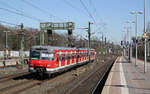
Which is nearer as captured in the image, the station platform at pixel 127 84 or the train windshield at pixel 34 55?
the station platform at pixel 127 84

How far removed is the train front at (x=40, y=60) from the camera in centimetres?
1748

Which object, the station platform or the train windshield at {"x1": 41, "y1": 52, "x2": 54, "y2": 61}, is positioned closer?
the station platform

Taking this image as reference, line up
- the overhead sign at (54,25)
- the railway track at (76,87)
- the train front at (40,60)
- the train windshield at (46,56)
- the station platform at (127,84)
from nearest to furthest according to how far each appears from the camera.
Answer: the station platform at (127,84) < the railway track at (76,87) < the train front at (40,60) < the train windshield at (46,56) < the overhead sign at (54,25)

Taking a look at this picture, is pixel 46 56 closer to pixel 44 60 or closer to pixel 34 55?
pixel 44 60

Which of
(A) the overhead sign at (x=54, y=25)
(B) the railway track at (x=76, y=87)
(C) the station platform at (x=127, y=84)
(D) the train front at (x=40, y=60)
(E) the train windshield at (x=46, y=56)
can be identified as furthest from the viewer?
(A) the overhead sign at (x=54, y=25)

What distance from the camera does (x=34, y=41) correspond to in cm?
6194

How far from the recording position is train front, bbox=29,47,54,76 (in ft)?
57.4

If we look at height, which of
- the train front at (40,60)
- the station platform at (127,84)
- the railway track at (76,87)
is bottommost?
the railway track at (76,87)

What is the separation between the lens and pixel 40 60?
1769 cm

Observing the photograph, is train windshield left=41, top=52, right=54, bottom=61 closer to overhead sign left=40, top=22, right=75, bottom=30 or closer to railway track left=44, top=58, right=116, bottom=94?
railway track left=44, top=58, right=116, bottom=94

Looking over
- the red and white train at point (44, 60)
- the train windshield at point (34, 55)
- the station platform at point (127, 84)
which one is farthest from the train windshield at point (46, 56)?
the station platform at point (127, 84)

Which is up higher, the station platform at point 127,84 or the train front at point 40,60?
the train front at point 40,60

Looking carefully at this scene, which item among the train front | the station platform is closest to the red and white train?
the train front

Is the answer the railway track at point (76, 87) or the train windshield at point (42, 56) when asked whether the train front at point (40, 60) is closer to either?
the train windshield at point (42, 56)
